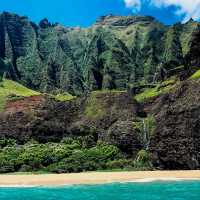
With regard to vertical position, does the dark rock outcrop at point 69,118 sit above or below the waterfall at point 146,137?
above

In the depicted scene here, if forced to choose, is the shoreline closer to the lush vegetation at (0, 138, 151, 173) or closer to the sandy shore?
the sandy shore

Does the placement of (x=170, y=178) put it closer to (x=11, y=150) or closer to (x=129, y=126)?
(x=129, y=126)

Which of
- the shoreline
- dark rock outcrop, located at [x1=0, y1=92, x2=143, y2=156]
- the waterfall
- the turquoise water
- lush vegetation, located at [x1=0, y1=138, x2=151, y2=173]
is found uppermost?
dark rock outcrop, located at [x1=0, y1=92, x2=143, y2=156]

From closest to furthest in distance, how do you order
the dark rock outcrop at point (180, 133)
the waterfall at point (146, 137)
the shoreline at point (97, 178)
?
the shoreline at point (97, 178) < the dark rock outcrop at point (180, 133) < the waterfall at point (146, 137)

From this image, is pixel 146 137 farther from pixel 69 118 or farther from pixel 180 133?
pixel 69 118

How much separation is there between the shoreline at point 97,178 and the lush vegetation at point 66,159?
7.91 meters

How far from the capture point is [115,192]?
6384 centimetres

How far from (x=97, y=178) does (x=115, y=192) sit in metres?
17.5

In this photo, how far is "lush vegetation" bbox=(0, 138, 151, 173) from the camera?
95.8m

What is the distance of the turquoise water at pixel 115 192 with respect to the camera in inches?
2344

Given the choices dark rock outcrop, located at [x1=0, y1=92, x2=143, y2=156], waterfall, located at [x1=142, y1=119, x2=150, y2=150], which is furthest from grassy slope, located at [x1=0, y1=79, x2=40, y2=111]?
waterfall, located at [x1=142, y1=119, x2=150, y2=150]

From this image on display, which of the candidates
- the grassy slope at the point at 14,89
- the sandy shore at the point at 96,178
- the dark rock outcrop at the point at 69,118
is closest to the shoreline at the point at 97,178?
the sandy shore at the point at 96,178

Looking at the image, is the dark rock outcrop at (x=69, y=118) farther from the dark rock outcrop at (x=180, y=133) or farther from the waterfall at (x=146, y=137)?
the dark rock outcrop at (x=180, y=133)

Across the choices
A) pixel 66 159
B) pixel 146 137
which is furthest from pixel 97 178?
pixel 146 137
